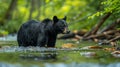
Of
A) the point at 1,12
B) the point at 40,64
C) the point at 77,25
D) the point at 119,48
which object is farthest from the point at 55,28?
the point at 1,12

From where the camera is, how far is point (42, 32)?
12531 millimetres

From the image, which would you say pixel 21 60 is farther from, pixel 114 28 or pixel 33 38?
pixel 114 28

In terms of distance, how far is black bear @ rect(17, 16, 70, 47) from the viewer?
1235 cm

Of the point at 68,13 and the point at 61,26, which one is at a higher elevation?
the point at 61,26

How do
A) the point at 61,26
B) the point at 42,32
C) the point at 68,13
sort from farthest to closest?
the point at 68,13 → the point at 42,32 → the point at 61,26

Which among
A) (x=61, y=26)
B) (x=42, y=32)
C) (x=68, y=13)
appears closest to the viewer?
(x=61, y=26)

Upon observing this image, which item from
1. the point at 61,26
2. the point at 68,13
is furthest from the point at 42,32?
the point at 68,13

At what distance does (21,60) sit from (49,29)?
3694mm

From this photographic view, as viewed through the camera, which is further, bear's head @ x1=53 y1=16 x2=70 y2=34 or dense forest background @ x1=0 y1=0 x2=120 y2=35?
dense forest background @ x1=0 y1=0 x2=120 y2=35

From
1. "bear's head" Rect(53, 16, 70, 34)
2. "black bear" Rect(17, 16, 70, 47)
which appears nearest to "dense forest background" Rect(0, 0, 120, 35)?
"black bear" Rect(17, 16, 70, 47)

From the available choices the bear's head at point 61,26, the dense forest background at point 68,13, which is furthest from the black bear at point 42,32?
the dense forest background at point 68,13

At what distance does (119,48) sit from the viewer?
1185 cm

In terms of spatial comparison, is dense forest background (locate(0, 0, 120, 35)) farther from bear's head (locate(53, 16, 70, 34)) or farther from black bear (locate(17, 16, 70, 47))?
bear's head (locate(53, 16, 70, 34))

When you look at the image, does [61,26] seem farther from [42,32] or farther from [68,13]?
[68,13]
